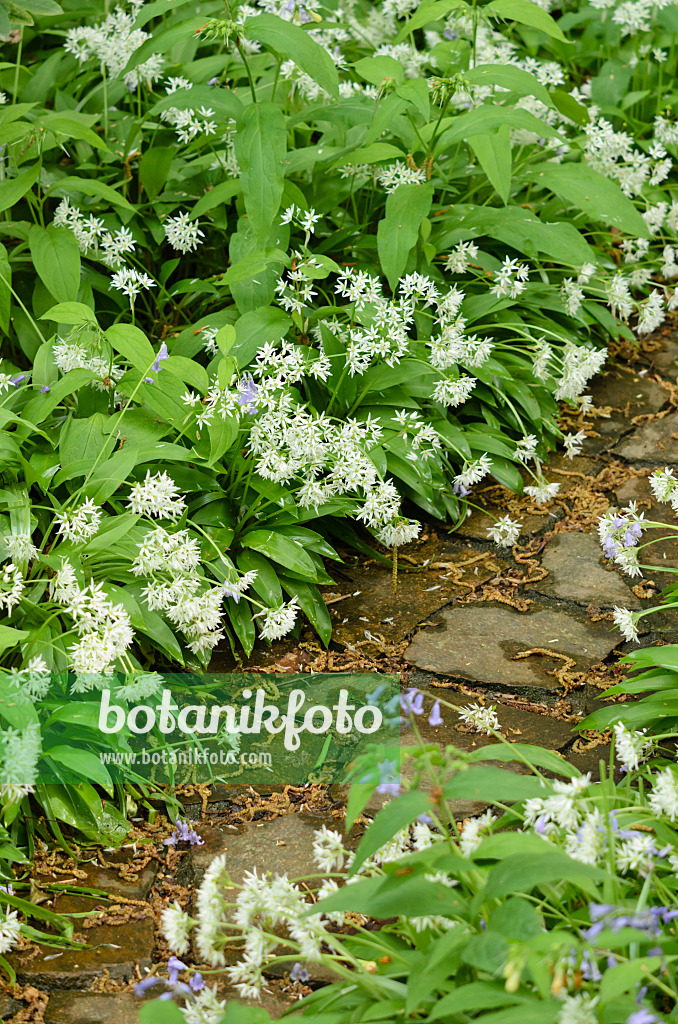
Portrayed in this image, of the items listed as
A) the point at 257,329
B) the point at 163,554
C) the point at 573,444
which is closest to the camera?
the point at 163,554

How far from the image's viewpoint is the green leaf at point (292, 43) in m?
2.51

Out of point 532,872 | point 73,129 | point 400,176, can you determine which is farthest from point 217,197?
point 532,872

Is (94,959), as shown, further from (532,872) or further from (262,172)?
(262,172)

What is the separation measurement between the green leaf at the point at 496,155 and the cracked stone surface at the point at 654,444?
3.02 feet

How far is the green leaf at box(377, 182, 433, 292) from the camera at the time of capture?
2.71 metres

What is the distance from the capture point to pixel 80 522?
205 cm

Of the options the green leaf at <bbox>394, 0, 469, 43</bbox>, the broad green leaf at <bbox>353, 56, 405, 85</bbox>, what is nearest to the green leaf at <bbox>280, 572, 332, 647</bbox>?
the broad green leaf at <bbox>353, 56, 405, 85</bbox>

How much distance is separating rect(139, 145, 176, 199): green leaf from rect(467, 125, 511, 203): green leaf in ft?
3.18

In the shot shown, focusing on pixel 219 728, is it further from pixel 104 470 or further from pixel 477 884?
pixel 477 884

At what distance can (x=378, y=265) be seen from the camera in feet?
10.0

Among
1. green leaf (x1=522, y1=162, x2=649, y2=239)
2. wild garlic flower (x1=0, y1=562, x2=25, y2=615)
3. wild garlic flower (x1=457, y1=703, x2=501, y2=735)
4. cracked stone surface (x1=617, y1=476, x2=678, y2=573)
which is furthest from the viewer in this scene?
green leaf (x1=522, y1=162, x2=649, y2=239)

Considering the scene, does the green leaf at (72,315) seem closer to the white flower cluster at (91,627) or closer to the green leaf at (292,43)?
the white flower cluster at (91,627)

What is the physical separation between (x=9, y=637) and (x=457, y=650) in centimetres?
110

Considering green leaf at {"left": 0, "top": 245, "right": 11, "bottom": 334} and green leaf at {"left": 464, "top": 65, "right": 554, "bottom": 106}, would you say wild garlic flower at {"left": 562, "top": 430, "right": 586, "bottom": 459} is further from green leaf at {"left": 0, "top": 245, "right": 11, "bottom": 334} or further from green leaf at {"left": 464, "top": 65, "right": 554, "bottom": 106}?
green leaf at {"left": 0, "top": 245, "right": 11, "bottom": 334}
